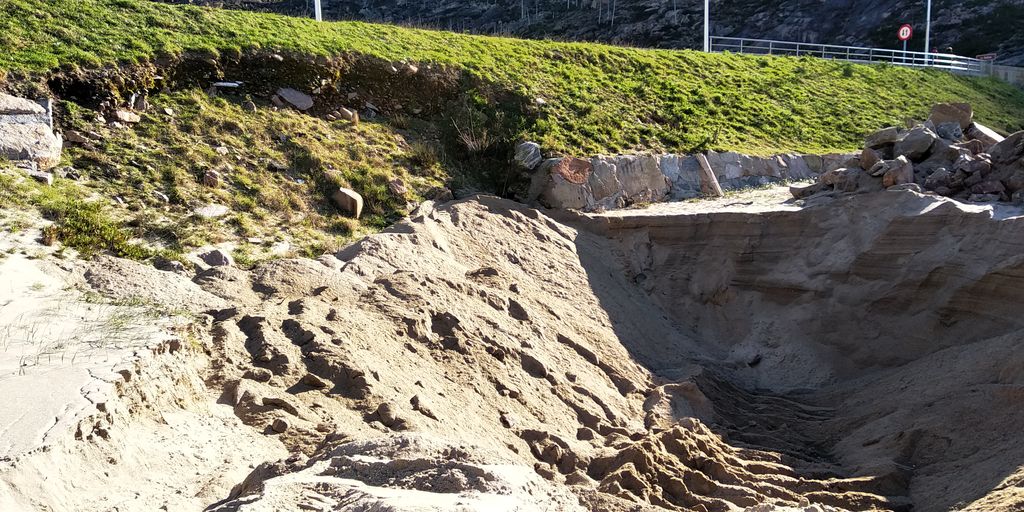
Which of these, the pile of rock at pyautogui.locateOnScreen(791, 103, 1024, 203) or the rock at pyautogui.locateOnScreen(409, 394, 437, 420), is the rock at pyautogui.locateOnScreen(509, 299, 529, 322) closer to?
the rock at pyautogui.locateOnScreen(409, 394, 437, 420)

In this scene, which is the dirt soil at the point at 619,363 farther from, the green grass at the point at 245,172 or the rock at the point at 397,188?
the green grass at the point at 245,172

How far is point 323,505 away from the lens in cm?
464

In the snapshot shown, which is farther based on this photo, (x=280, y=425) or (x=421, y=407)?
(x=421, y=407)

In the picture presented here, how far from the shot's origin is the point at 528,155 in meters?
14.1

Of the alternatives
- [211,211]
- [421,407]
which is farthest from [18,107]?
[421,407]

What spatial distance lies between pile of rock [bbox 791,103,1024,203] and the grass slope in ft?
12.7

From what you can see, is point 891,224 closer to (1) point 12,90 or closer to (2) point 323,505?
(2) point 323,505

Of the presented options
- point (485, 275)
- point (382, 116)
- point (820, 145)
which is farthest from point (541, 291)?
point (820, 145)

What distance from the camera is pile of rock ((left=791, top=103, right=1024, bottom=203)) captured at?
37.8 ft

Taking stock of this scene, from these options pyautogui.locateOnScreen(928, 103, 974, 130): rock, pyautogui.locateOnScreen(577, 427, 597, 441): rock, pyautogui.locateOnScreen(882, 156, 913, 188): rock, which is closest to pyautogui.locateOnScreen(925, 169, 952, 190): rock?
pyautogui.locateOnScreen(882, 156, 913, 188): rock

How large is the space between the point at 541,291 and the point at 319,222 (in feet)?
9.88

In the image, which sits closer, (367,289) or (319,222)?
(367,289)

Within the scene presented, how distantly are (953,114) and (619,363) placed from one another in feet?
27.0

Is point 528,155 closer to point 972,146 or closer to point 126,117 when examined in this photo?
point 126,117
